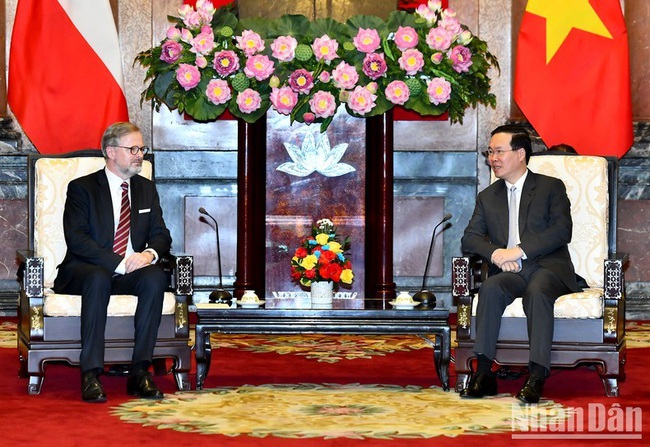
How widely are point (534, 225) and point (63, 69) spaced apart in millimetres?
3598

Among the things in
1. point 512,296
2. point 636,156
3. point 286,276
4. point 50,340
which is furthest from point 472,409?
point 636,156

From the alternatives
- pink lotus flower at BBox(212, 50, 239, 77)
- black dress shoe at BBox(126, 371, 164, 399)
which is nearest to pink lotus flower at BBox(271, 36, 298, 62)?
pink lotus flower at BBox(212, 50, 239, 77)

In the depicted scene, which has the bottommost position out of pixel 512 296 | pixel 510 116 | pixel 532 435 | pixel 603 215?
pixel 532 435

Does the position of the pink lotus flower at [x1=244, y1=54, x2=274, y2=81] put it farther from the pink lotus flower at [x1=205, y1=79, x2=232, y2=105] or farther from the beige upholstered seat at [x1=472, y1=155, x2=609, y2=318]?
the beige upholstered seat at [x1=472, y1=155, x2=609, y2=318]

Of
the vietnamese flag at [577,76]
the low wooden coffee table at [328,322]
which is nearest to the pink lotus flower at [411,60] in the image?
the vietnamese flag at [577,76]

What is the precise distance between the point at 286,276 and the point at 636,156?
2808 millimetres

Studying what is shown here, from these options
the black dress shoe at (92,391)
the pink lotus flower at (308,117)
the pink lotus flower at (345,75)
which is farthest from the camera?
the pink lotus flower at (308,117)

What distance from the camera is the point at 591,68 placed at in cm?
757

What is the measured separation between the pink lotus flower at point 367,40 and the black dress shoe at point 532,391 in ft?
7.47

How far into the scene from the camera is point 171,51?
261 inches

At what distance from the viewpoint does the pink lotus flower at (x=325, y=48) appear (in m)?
6.41

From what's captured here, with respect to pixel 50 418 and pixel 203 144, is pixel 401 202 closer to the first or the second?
pixel 203 144

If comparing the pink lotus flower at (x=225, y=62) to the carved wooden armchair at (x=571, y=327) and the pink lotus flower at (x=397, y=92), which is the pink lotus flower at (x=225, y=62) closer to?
the pink lotus flower at (x=397, y=92)

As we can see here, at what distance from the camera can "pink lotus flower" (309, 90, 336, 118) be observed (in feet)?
21.3
